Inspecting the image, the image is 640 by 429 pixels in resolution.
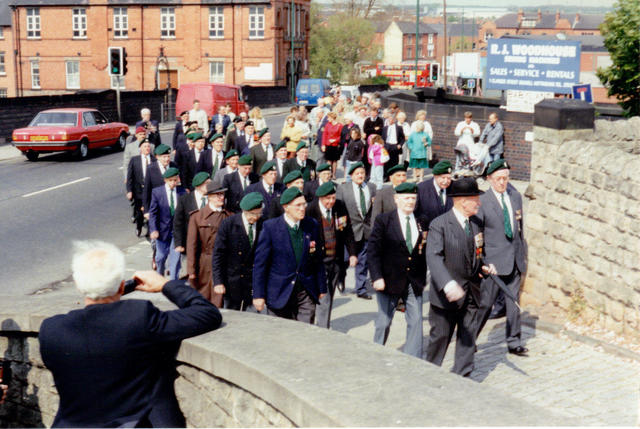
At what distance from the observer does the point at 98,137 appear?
2975cm

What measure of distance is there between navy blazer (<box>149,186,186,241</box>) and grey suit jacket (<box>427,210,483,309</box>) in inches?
201

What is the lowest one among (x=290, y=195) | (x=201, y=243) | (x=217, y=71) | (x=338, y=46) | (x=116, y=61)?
(x=201, y=243)

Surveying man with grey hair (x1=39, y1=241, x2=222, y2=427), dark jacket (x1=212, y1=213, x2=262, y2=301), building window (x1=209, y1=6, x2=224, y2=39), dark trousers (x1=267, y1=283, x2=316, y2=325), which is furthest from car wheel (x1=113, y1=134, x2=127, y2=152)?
building window (x1=209, y1=6, x2=224, y2=39)

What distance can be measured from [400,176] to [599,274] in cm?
242

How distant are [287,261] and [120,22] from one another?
6776 centimetres

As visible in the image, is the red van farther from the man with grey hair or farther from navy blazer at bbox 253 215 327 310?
Answer: the man with grey hair

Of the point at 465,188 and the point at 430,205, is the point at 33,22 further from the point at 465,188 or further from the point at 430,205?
the point at 465,188

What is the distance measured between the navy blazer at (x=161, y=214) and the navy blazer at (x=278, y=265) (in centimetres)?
405

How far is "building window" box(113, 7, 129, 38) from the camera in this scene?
71.9 metres

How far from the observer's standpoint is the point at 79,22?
73.2 metres

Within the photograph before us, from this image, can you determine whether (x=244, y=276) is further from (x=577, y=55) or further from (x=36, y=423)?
(x=577, y=55)

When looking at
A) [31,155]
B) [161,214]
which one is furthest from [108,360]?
[31,155]

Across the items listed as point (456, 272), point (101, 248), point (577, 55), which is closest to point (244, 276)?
point (456, 272)

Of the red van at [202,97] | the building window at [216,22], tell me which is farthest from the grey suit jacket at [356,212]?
the building window at [216,22]
